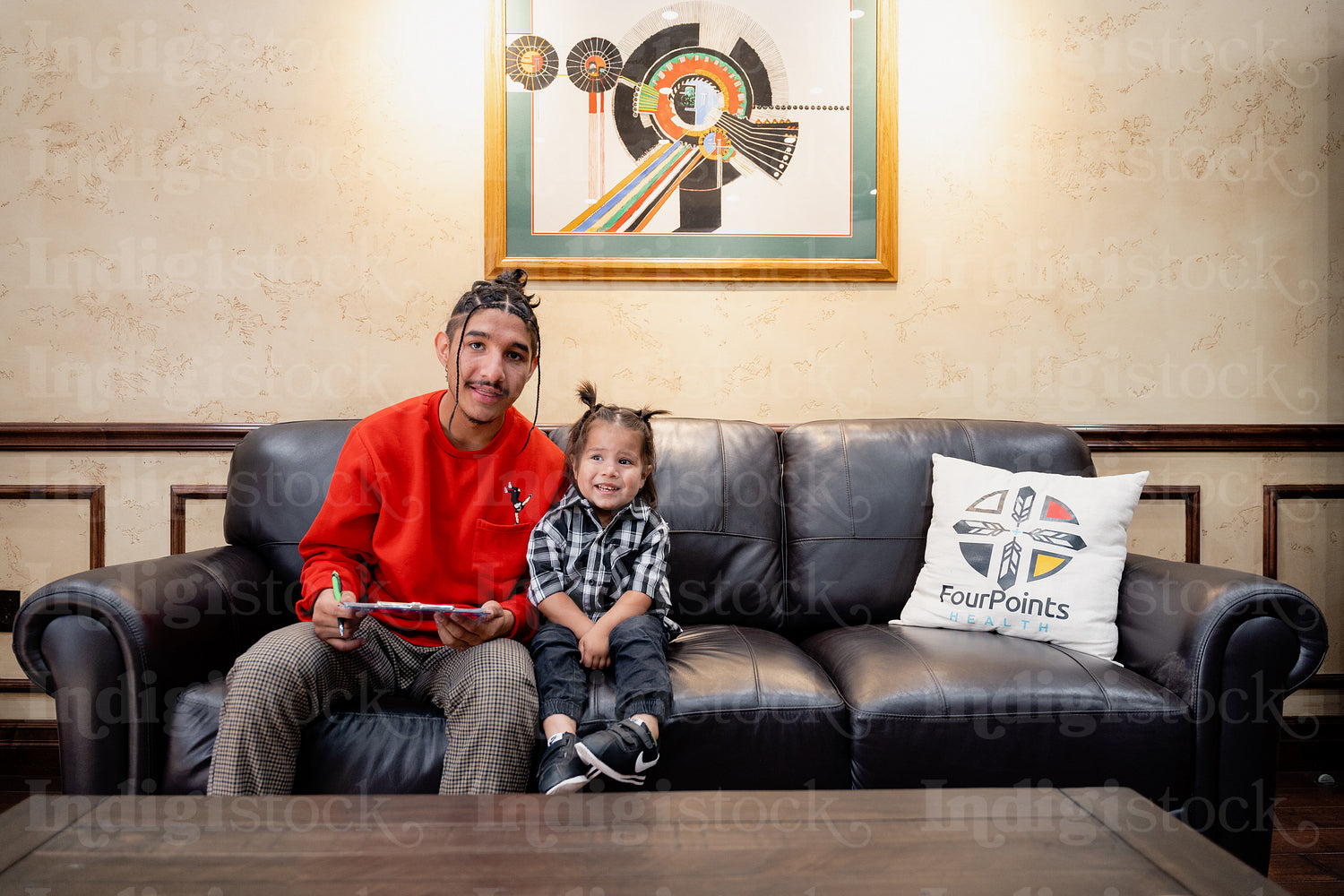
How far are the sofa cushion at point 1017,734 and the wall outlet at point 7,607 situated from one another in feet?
7.26

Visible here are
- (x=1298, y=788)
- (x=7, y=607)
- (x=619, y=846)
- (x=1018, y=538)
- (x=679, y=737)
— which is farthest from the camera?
(x=7, y=607)

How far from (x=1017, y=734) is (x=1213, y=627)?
1.31 ft

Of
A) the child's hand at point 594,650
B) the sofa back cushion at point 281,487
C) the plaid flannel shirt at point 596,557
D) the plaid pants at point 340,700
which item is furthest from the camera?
the sofa back cushion at point 281,487

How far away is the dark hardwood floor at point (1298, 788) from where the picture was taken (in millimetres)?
1484

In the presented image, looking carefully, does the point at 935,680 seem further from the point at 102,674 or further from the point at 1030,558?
the point at 102,674

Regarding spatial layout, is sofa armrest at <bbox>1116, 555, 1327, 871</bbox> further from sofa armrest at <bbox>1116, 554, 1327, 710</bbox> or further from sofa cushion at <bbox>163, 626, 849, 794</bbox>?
sofa cushion at <bbox>163, 626, 849, 794</bbox>

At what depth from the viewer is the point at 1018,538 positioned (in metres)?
1.61

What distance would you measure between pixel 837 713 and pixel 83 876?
1.04 metres

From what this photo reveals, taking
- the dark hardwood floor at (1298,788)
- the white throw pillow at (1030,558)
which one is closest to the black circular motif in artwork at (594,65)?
the white throw pillow at (1030,558)

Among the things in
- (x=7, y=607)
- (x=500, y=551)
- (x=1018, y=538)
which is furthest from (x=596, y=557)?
(x=7, y=607)

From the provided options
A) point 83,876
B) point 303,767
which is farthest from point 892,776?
point 83,876

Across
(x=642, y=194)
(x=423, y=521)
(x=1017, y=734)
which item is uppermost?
(x=642, y=194)

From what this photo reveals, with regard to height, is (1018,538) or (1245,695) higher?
A: (1018,538)

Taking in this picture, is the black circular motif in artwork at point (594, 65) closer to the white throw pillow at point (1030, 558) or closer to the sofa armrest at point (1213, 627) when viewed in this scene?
the white throw pillow at point (1030, 558)
